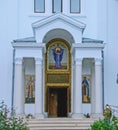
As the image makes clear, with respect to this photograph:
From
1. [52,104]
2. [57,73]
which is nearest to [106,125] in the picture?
[57,73]

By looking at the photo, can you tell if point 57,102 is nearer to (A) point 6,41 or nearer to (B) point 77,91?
(B) point 77,91

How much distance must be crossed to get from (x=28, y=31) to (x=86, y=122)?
796 cm

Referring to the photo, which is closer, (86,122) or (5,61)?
(86,122)

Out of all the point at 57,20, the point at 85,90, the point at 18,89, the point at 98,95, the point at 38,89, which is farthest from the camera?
the point at 85,90

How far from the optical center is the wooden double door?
28.9 metres

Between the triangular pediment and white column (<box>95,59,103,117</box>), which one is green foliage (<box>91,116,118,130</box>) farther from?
the triangular pediment

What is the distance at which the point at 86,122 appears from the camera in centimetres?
2334

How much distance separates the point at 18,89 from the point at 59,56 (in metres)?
4.41

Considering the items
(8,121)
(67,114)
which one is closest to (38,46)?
(67,114)

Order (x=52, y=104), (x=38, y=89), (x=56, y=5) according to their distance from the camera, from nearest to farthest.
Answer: (x=38, y=89) < (x=56, y=5) < (x=52, y=104)

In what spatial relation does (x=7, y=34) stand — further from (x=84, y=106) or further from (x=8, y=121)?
(x=8, y=121)

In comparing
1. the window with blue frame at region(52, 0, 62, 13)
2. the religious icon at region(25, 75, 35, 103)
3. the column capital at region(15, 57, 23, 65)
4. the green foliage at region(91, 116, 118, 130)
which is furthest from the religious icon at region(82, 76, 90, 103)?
the green foliage at region(91, 116, 118, 130)

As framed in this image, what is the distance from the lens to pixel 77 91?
2553 cm

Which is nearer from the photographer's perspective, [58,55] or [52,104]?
[58,55]
